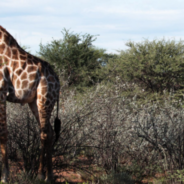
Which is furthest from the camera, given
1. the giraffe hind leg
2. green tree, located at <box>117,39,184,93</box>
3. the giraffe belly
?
green tree, located at <box>117,39,184,93</box>

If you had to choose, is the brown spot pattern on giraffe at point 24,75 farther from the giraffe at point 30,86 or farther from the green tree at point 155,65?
the green tree at point 155,65

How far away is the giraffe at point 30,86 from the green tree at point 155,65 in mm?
8661

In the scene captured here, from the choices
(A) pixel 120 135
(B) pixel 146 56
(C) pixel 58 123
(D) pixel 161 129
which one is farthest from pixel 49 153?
(B) pixel 146 56

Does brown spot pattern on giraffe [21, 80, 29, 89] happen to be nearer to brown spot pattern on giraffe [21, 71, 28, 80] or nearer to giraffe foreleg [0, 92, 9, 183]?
brown spot pattern on giraffe [21, 71, 28, 80]

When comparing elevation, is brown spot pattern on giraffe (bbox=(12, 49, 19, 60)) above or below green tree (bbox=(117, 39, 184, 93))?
below

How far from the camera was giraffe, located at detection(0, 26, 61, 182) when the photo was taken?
4.86 m

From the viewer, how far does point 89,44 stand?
18.9 m

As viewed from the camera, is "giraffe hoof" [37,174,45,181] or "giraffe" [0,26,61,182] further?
"giraffe hoof" [37,174,45,181]

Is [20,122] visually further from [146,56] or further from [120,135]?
[146,56]

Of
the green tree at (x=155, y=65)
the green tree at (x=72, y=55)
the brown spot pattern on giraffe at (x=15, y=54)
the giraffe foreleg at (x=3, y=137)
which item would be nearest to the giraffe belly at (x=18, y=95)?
the giraffe foreleg at (x=3, y=137)

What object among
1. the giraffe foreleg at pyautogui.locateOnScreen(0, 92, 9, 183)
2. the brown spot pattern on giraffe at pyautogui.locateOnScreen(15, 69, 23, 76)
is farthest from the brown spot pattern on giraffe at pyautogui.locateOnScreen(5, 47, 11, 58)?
the giraffe foreleg at pyautogui.locateOnScreen(0, 92, 9, 183)

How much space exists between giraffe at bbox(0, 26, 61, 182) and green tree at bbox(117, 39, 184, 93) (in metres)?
8.66

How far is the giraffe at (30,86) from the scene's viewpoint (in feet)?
16.0

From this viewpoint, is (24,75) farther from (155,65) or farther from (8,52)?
(155,65)
